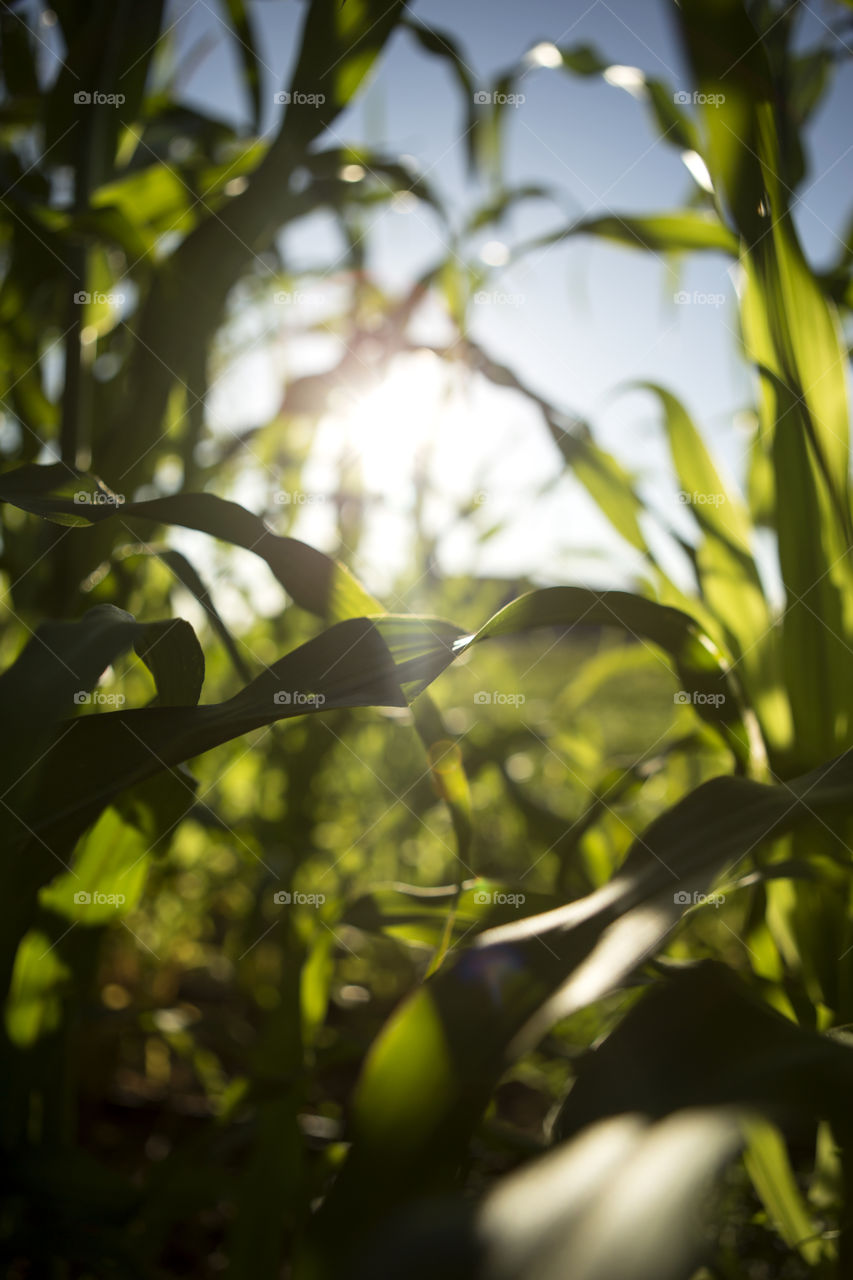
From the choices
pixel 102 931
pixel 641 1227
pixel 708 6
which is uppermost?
pixel 708 6

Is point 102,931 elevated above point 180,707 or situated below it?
below

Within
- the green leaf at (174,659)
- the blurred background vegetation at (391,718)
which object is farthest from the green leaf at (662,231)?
the green leaf at (174,659)

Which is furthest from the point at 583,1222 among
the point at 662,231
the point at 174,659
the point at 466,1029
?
the point at 662,231

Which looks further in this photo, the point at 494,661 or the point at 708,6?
the point at 494,661

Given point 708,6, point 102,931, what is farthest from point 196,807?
point 708,6

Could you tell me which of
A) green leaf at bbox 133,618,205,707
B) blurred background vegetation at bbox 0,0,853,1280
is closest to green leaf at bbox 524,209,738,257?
blurred background vegetation at bbox 0,0,853,1280

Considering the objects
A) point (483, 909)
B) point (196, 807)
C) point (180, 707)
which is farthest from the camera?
point (196, 807)

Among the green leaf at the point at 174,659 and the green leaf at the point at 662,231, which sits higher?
the green leaf at the point at 662,231

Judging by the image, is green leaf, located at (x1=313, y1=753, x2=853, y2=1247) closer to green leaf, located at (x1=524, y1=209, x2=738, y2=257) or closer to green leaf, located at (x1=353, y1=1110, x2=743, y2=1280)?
green leaf, located at (x1=353, y1=1110, x2=743, y2=1280)

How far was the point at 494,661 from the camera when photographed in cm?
146

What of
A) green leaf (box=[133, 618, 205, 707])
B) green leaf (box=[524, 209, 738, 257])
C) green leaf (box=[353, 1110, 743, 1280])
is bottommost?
green leaf (box=[353, 1110, 743, 1280])

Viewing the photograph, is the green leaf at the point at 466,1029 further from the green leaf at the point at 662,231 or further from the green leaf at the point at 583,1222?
the green leaf at the point at 662,231

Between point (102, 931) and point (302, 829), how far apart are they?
0.42 meters

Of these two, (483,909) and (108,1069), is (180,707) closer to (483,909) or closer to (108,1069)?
(483,909)
